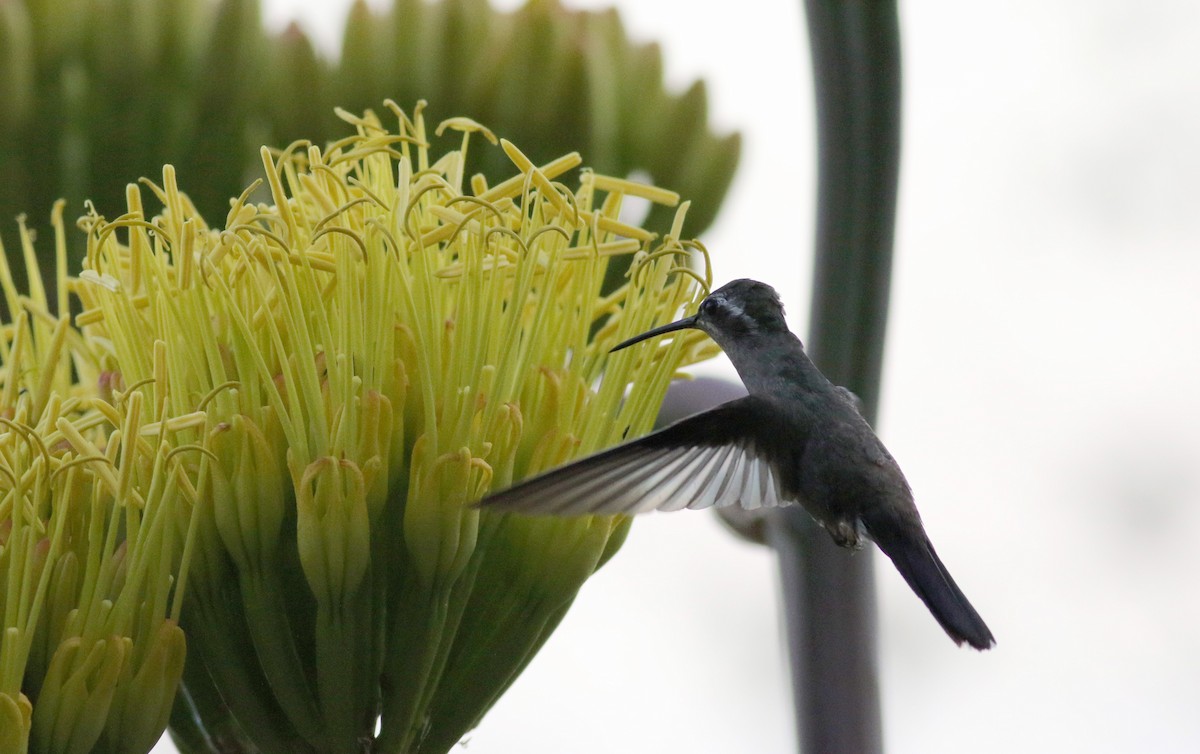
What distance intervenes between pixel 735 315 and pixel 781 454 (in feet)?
0.39

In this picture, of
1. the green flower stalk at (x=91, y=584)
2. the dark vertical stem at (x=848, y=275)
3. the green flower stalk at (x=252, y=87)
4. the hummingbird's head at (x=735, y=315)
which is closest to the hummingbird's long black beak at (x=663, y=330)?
the hummingbird's head at (x=735, y=315)

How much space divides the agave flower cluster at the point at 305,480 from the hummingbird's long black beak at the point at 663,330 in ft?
0.04

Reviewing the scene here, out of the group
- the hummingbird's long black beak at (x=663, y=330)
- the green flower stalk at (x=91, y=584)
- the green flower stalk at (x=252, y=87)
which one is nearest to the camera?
the green flower stalk at (x=91, y=584)

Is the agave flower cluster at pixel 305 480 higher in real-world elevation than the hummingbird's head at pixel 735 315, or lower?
lower

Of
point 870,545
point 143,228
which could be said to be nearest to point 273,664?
point 143,228

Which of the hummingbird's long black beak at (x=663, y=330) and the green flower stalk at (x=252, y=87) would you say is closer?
the hummingbird's long black beak at (x=663, y=330)

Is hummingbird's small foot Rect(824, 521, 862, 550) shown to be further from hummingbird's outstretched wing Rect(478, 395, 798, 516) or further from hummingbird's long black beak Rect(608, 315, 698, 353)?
hummingbird's long black beak Rect(608, 315, 698, 353)

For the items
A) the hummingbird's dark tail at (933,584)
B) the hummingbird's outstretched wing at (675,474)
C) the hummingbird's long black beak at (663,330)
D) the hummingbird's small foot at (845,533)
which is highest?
the hummingbird's long black beak at (663,330)

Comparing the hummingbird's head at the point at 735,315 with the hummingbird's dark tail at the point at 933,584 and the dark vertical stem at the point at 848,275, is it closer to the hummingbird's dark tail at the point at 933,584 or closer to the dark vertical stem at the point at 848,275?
the dark vertical stem at the point at 848,275

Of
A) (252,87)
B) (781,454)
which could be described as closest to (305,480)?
(781,454)

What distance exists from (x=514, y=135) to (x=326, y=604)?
561 mm

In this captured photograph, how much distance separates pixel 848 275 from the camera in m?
0.93

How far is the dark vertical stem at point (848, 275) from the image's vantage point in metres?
0.90

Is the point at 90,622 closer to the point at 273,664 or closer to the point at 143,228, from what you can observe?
the point at 273,664
